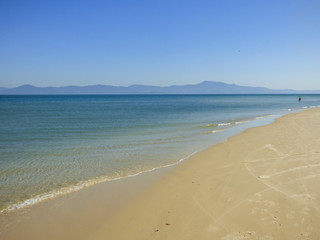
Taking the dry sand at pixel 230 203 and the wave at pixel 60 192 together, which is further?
the wave at pixel 60 192

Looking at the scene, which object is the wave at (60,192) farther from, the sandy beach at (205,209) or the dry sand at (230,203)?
the dry sand at (230,203)

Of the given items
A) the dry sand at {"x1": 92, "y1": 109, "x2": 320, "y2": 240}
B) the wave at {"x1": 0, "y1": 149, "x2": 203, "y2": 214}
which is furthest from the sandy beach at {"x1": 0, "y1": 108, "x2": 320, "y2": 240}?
the wave at {"x1": 0, "y1": 149, "x2": 203, "y2": 214}

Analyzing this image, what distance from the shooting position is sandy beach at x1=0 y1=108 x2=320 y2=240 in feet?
14.8

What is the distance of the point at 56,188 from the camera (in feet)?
22.7

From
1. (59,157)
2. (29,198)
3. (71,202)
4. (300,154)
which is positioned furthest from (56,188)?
(300,154)

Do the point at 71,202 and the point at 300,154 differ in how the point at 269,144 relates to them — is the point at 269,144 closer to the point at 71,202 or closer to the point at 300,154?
the point at 300,154

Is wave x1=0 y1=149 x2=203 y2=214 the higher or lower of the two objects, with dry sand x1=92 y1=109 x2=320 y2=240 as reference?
lower

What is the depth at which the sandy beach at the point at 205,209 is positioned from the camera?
14.8 ft

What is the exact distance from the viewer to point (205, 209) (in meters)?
5.38

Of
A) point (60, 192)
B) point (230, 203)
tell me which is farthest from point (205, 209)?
point (60, 192)

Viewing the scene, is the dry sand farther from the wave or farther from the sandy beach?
the wave

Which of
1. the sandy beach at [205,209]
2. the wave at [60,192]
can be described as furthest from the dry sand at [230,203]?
the wave at [60,192]

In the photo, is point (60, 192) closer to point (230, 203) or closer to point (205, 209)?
point (205, 209)

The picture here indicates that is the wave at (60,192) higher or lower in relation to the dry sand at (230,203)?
lower
